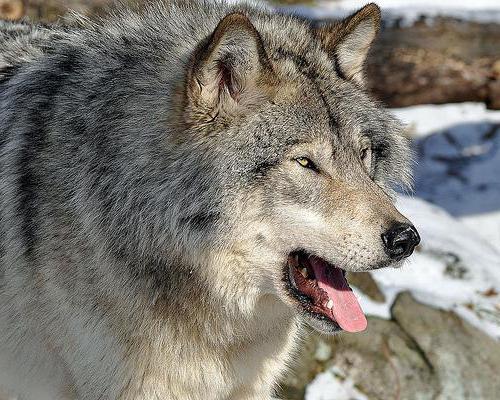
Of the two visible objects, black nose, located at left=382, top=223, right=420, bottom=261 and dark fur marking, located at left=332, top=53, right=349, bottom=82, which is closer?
black nose, located at left=382, top=223, right=420, bottom=261

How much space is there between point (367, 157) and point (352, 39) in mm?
564

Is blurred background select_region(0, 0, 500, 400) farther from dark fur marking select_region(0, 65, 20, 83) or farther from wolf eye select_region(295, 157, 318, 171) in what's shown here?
wolf eye select_region(295, 157, 318, 171)

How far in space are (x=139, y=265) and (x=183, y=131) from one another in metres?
0.53

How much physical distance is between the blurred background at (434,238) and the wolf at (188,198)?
78cm

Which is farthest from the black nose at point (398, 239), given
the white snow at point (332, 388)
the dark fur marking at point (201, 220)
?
the white snow at point (332, 388)

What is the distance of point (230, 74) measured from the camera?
3.27m

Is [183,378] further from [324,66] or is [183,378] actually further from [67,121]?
[324,66]

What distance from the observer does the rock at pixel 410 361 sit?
206 inches

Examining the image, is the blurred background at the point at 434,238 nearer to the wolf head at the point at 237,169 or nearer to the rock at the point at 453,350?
the rock at the point at 453,350

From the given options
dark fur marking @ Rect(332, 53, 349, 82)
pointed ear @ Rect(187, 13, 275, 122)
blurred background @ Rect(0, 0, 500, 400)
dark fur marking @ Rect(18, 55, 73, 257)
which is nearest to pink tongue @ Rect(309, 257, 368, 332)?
pointed ear @ Rect(187, 13, 275, 122)

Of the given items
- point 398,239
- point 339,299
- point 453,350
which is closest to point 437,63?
point 453,350

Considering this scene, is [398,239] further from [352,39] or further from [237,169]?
→ [352,39]

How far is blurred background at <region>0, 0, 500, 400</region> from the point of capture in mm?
5277

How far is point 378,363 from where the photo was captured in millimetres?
5273
